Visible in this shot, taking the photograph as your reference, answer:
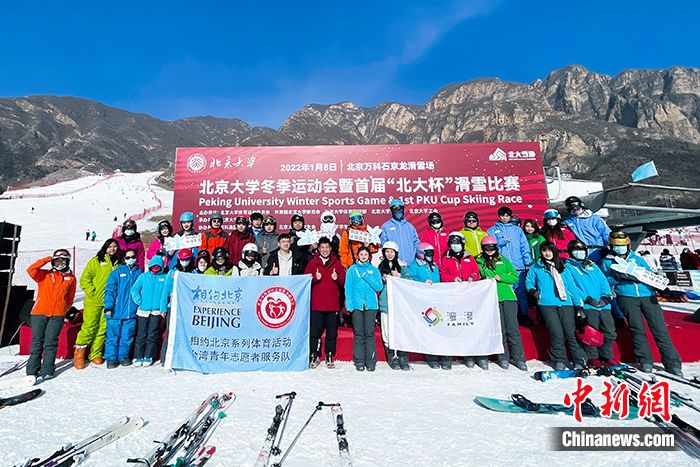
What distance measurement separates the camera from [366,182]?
28.8 ft

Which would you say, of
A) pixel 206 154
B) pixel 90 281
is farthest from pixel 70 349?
pixel 206 154

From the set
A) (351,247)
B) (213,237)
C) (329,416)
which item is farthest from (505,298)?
(213,237)

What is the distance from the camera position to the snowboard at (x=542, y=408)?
3.12 m

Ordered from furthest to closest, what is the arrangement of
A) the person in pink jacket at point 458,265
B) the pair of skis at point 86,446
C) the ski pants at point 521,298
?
the ski pants at point 521,298
the person in pink jacket at point 458,265
the pair of skis at point 86,446

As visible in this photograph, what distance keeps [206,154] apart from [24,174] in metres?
135

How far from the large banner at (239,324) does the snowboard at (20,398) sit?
1.40m

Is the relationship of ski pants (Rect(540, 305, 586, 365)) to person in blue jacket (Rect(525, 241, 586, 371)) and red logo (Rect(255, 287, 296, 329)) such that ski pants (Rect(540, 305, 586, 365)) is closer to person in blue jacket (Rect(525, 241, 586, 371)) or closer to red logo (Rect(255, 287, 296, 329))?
person in blue jacket (Rect(525, 241, 586, 371))

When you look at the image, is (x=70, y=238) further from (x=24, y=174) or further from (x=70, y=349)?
(x=24, y=174)

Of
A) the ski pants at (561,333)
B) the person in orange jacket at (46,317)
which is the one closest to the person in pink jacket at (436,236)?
the ski pants at (561,333)

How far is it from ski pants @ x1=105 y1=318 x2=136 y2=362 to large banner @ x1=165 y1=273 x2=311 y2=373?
2.94 feet

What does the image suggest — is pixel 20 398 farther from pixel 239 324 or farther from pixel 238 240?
pixel 238 240

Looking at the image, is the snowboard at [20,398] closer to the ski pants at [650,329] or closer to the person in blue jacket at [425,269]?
the person in blue jacket at [425,269]

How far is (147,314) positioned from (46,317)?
1241mm

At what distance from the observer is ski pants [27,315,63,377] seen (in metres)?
4.44
